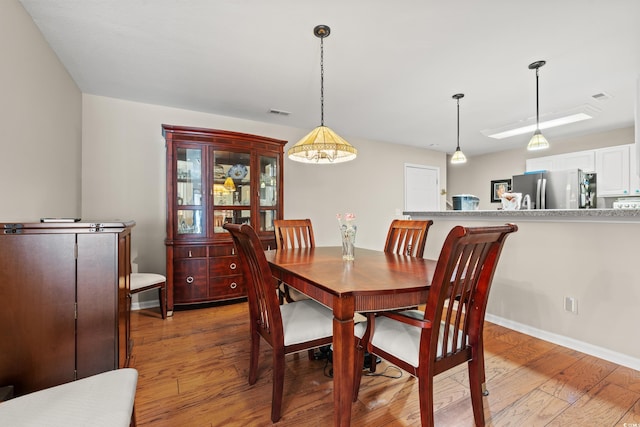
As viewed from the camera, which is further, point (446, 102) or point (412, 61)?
point (446, 102)

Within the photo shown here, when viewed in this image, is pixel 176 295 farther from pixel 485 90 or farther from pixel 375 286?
pixel 485 90

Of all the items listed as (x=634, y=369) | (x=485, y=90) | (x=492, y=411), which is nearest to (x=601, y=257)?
(x=634, y=369)

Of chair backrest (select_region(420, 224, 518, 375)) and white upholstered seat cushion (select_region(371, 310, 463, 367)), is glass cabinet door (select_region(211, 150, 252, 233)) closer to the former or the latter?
white upholstered seat cushion (select_region(371, 310, 463, 367))

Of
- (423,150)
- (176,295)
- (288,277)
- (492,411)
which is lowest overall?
(492,411)

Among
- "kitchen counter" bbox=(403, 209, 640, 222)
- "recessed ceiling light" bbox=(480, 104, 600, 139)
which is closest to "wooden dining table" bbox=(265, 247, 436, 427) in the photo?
"kitchen counter" bbox=(403, 209, 640, 222)

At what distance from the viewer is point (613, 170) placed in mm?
4059

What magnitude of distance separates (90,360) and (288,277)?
1048 mm

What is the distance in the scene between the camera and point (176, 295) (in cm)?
293

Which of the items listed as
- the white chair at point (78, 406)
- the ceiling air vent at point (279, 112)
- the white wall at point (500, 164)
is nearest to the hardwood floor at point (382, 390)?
the white chair at point (78, 406)

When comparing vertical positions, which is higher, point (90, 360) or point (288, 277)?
point (288, 277)

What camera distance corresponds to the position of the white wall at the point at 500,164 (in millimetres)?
4277

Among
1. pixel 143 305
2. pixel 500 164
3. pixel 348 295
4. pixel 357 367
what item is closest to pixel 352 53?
pixel 348 295

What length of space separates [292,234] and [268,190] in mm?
1012

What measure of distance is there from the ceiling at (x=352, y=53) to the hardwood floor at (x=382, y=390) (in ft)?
7.44
